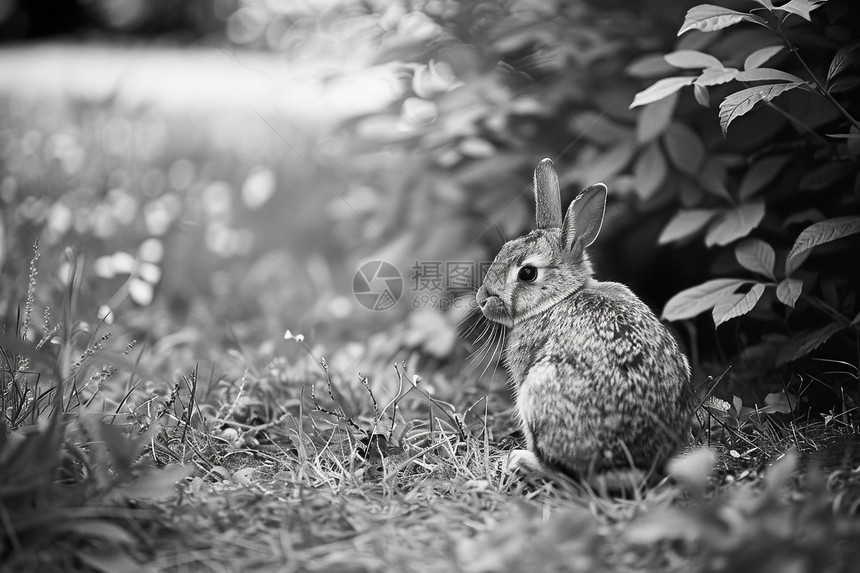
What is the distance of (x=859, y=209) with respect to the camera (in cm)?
337

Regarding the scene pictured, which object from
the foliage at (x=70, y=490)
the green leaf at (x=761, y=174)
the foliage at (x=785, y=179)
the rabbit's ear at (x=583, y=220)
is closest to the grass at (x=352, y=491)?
the foliage at (x=70, y=490)

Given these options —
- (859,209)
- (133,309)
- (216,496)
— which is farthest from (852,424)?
(133,309)

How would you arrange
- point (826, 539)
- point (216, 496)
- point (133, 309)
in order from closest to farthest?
1. point (826, 539)
2. point (216, 496)
3. point (133, 309)

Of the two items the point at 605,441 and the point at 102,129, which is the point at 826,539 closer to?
the point at 605,441

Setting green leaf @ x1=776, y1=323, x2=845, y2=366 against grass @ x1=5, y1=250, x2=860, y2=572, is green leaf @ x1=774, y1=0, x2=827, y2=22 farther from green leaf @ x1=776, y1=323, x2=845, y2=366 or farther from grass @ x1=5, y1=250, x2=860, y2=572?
grass @ x1=5, y1=250, x2=860, y2=572

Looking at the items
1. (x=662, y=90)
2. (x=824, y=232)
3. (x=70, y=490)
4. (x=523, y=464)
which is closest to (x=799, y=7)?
(x=662, y=90)

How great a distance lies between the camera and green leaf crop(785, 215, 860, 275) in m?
3.01

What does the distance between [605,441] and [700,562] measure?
69 centimetres

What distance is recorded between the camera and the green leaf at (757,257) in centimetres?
325

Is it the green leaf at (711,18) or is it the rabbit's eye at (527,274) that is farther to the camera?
the rabbit's eye at (527,274)

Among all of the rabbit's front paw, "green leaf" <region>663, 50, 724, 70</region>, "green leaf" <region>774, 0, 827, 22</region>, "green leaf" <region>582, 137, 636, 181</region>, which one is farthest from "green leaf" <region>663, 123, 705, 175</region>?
the rabbit's front paw

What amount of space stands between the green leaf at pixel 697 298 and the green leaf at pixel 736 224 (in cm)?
20

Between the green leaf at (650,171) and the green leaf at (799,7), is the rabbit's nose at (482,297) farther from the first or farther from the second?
the green leaf at (799,7)

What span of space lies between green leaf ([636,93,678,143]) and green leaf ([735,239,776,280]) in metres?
0.71
